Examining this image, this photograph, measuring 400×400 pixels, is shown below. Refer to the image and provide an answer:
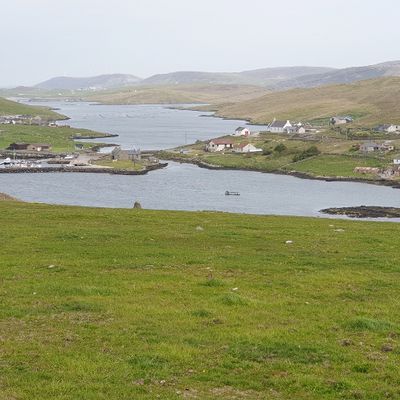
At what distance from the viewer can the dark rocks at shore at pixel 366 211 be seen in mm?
61438

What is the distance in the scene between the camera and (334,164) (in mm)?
108125

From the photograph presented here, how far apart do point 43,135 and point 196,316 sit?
512 ft

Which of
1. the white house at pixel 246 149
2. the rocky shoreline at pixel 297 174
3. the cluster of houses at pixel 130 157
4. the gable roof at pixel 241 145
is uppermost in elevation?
the gable roof at pixel 241 145

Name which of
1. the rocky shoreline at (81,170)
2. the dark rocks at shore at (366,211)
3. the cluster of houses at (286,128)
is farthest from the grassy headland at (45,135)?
the dark rocks at shore at (366,211)

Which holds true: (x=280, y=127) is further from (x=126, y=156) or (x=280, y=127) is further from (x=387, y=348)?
(x=387, y=348)

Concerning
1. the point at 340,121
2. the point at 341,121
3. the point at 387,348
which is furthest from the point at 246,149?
the point at 387,348

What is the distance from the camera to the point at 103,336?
10523mm

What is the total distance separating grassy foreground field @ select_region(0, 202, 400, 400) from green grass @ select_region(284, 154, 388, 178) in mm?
81825

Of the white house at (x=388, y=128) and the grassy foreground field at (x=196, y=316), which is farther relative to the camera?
the white house at (x=388, y=128)

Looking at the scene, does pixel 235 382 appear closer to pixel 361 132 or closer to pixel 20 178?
pixel 20 178

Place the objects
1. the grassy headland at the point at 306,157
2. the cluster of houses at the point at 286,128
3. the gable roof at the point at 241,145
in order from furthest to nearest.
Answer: the cluster of houses at the point at 286,128 < the gable roof at the point at 241,145 < the grassy headland at the point at 306,157

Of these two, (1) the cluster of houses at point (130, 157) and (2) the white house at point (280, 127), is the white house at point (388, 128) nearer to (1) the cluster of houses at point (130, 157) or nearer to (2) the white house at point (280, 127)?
(2) the white house at point (280, 127)

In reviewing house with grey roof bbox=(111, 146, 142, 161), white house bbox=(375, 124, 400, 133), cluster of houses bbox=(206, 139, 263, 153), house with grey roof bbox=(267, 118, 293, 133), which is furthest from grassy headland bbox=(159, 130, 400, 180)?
house with grey roof bbox=(267, 118, 293, 133)

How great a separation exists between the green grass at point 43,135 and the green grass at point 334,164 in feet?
176
